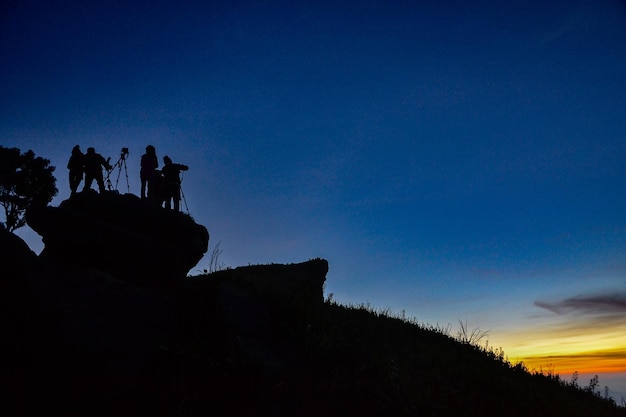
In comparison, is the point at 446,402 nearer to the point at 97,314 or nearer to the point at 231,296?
the point at 231,296

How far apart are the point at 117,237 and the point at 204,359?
248 inches

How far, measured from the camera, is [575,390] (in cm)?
1553

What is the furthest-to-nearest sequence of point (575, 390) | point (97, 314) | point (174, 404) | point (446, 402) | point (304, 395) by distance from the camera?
point (575, 390)
point (97, 314)
point (446, 402)
point (304, 395)
point (174, 404)

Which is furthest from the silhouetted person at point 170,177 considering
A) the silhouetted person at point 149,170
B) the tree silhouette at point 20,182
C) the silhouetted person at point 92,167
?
the tree silhouette at point 20,182

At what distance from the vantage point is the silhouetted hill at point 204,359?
8.84 m

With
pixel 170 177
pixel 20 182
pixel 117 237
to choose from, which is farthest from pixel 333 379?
pixel 20 182

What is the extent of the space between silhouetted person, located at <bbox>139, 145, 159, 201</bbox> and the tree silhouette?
21926 millimetres

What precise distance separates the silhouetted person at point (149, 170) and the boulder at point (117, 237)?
224 cm

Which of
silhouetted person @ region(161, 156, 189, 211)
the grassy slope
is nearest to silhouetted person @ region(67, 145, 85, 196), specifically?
silhouetted person @ region(161, 156, 189, 211)

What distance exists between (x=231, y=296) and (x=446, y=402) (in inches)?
225

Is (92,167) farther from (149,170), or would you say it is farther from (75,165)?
(149,170)

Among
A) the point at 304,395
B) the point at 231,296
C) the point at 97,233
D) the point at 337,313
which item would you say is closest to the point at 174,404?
the point at 304,395

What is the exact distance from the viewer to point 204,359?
32.7ft

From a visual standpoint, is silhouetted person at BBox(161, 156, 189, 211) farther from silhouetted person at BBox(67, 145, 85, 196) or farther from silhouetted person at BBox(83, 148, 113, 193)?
silhouetted person at BBox(67, 145, 85, 196)
